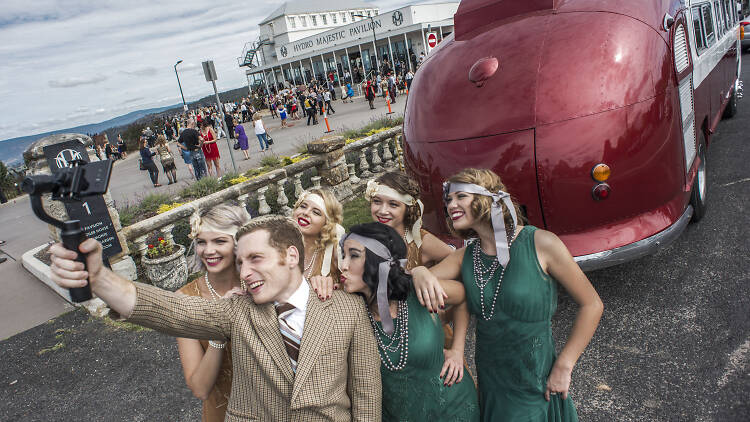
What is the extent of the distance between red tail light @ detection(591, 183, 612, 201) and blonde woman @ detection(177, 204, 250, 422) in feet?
8.01

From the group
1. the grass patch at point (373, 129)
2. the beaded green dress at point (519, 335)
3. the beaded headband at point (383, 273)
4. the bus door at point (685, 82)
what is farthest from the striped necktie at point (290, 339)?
the grass patch at point (373, 129)

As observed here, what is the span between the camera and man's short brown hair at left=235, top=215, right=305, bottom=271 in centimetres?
176

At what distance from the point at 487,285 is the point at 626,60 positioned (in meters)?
2.24

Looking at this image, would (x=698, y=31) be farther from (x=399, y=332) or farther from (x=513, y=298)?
(x=399, y=332)

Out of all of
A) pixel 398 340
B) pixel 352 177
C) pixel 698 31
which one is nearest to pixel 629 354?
pixel 398 340

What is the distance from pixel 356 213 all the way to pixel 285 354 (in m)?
6.28

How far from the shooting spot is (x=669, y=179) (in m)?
3.51

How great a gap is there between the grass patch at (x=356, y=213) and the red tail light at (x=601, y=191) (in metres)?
4.20

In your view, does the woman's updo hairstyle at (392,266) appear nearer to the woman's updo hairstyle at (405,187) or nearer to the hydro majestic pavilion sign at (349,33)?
the woman's updo hairstyle at (405,187)

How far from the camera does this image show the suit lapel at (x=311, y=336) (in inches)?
65.6

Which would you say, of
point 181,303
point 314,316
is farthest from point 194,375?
point 314,316

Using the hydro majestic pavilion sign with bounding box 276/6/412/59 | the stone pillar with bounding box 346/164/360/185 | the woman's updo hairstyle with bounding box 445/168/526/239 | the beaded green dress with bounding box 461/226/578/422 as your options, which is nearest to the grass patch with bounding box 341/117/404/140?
the stone pillar with bounding box 346/164/360/185

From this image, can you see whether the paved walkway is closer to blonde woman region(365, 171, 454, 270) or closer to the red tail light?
blonde woman region(365, 171, 454, 270)

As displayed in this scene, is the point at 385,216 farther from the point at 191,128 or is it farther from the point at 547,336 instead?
the point at 191,128
